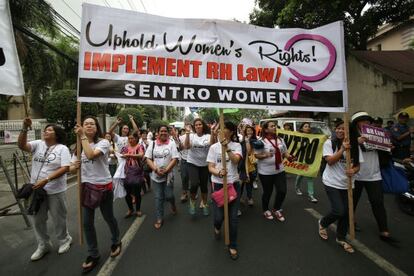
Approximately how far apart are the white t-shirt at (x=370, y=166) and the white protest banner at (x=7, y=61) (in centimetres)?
436

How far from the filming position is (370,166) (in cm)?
364

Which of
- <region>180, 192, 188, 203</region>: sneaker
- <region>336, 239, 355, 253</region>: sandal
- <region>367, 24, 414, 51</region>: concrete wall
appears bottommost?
<region>336, 239, 355, 253</region>: sandal

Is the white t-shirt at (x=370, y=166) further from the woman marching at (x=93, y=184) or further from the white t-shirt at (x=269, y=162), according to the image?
the woman marching at (x=93, y=184)

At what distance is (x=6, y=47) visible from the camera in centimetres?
306

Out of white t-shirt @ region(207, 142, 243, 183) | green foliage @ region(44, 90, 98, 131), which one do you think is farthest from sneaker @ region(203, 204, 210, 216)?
green foliage @ region(44, 90, 98, 131)

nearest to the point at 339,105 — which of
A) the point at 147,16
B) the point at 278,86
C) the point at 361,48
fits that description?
the point at 278,86

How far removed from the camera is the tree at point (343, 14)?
10582 mm

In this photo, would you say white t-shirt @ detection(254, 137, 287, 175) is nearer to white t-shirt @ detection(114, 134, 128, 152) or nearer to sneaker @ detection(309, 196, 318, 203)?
sneaker @ detection(309, 196, 318, 203)

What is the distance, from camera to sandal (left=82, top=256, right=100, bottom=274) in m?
3.09

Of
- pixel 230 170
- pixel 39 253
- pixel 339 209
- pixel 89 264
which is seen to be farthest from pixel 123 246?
pixel 339 209

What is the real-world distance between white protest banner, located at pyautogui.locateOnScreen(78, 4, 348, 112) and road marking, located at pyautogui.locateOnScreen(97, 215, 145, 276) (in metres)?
1.98

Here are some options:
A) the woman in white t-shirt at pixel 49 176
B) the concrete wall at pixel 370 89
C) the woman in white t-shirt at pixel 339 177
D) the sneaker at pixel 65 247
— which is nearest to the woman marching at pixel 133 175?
the sneaker at pixel 65 247

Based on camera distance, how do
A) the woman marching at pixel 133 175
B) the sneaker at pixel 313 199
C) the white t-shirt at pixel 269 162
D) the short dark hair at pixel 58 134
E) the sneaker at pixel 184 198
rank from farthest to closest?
the sneaker at pixel 184 198 → the sneaker at pixel 313 199 → the woman marching at pixel 133 175 → the white t-shirt at pixel 269 162 → the short dark hair at pixel 58 134

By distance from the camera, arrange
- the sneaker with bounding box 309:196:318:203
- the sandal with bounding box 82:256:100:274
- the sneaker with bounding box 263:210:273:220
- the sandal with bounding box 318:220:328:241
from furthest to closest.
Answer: the sneaker with bounding box 309:196:318:203
the sneaker with bounding box 263:210:273:220
the sandal with bounding box 318:220:328:241
the sandal with bounding box 82:256:100:274
